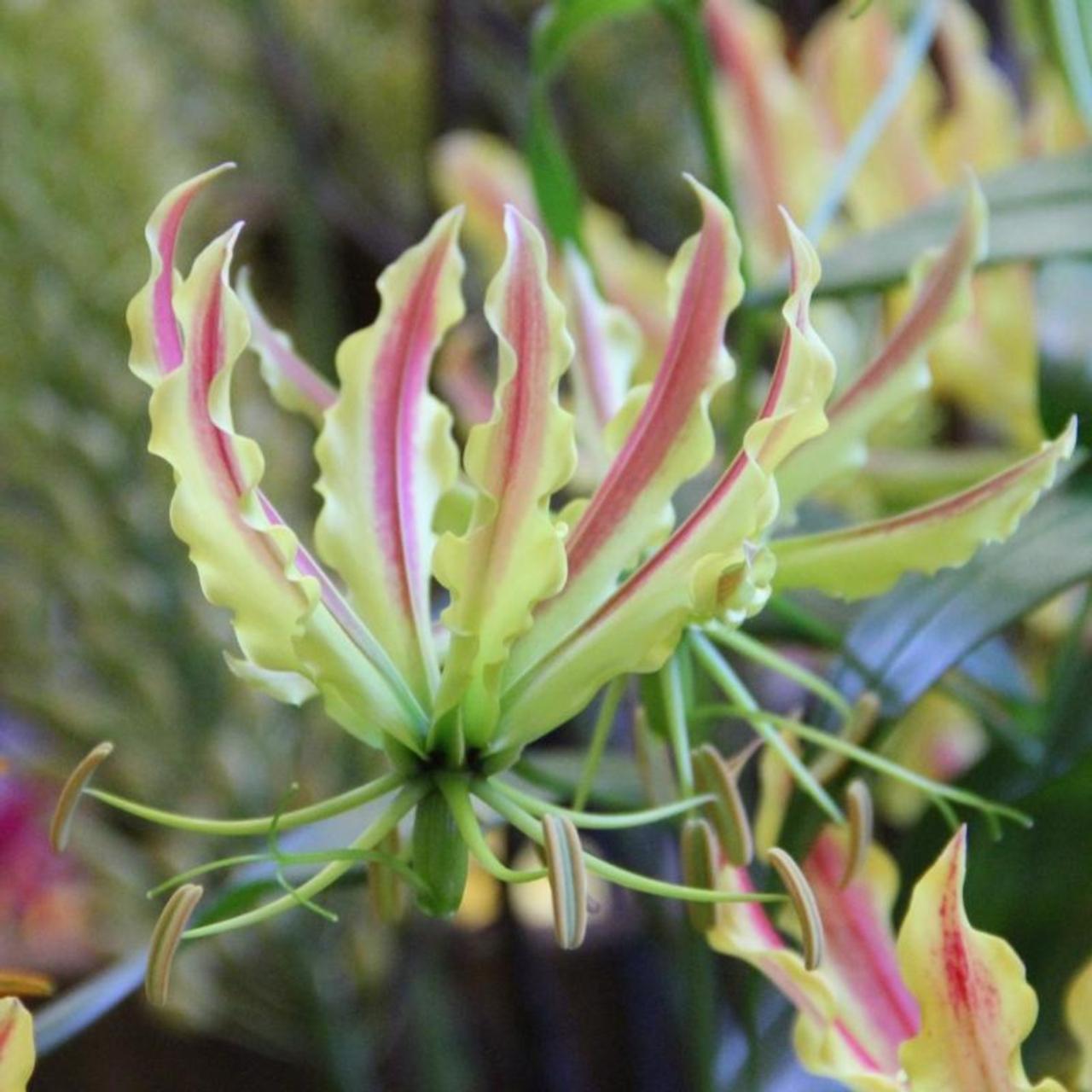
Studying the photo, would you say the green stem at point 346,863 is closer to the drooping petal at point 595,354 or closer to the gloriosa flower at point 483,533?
the gloriosa flower at point 483,533

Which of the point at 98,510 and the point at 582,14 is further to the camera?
the point at 98,510

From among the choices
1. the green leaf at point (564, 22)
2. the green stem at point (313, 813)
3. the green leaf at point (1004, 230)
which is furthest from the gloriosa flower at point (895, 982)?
the green leaf at point (564, 22)

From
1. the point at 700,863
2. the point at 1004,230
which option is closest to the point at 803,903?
the point at 700,863

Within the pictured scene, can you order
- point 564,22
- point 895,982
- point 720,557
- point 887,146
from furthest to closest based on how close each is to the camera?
1. point 887,146
2. point 564,22
3. point 895,982
4. point 720,557

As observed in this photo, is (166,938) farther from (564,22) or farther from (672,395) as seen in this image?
(564,22)

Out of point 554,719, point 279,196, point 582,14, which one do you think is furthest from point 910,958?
point 279,196

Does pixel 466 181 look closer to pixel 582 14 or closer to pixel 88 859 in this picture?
pixel 582 14

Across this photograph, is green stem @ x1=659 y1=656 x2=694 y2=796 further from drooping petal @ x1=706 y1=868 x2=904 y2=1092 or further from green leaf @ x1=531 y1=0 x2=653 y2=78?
green leaf @ x1=531 y1=0 x2=653 y2=78
